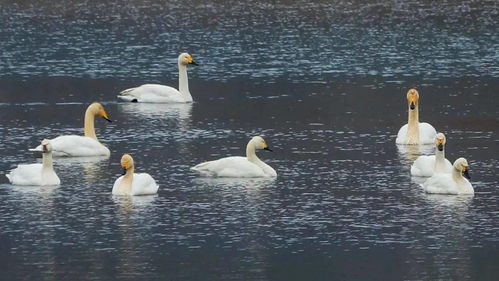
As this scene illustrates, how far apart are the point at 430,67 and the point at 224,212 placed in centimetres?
2191

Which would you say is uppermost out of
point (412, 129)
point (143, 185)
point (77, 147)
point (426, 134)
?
point (412, 129)

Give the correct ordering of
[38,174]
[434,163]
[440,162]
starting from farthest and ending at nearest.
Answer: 1. [434,163]
2. [440,162]
3. [38,174]

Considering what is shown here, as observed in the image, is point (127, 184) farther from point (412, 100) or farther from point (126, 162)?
point (412, 100)

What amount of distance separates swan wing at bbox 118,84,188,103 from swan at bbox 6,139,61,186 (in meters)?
11.7

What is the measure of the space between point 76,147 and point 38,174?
348 centimetres

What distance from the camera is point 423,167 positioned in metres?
30.5

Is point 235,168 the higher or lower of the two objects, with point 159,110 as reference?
lower

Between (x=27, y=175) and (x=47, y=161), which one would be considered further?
(x=27, y=175)

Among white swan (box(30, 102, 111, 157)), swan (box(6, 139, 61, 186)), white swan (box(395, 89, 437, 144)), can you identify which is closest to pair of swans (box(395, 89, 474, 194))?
white swan (box(395, 89, 437, 144))

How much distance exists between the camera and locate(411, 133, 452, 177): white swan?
29.8 m

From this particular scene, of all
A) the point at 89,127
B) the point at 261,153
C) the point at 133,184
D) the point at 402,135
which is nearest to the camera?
the point at 133,184

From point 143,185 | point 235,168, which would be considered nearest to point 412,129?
point 235,168

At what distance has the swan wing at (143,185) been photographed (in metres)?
28.6

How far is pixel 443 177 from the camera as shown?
1136 inches
